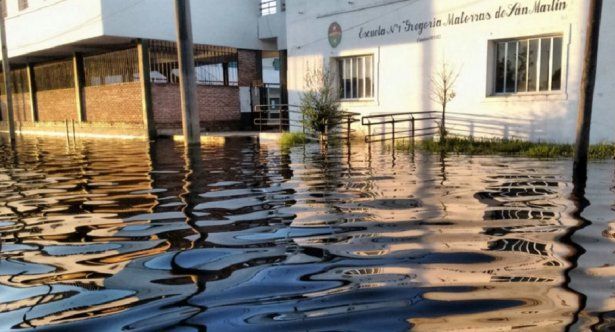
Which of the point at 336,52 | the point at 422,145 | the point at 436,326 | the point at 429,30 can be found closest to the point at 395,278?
the point at 436,326

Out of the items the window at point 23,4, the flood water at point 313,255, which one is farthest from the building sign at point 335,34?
the window at point 23,4

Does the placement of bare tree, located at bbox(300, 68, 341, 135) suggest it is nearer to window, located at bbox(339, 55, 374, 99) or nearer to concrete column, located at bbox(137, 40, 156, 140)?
window, located at bbox(339, 55, 374, 99)

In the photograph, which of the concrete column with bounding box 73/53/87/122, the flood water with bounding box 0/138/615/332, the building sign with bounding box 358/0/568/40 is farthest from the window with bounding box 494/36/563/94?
the concrete column with bounding box 73/53/87/122

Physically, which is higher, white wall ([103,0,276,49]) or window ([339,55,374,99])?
white wall ([103,0,276,49])

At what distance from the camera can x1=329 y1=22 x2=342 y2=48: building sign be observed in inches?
693

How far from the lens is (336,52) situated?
17.8 metres

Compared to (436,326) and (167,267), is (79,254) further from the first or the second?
(436,326)

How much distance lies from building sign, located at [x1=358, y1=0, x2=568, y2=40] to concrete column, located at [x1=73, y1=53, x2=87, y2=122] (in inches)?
665

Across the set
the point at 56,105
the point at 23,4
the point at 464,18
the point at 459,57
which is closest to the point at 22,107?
the point at 56,105

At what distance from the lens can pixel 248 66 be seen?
84.3ft

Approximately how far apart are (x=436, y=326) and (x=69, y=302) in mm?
2290

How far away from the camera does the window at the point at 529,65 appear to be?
13.0 m

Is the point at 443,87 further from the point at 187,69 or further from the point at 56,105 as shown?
the point at 56,105

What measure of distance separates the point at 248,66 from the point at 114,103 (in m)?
6.85
